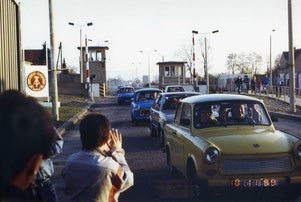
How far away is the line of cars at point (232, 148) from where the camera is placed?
5320 millimetres

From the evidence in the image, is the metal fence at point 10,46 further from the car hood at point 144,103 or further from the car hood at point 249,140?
the car hood at point 144,103

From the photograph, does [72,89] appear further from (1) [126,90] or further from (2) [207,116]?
(2) [207,116]

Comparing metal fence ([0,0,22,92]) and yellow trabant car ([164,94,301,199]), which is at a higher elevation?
metal fence ([0,0,22,92])

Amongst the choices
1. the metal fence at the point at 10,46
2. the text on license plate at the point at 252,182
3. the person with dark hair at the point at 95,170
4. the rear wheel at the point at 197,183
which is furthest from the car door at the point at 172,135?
the person with dark hair at the point at 95,170

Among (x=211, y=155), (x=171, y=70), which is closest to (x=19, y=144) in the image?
(x=211, y=155)

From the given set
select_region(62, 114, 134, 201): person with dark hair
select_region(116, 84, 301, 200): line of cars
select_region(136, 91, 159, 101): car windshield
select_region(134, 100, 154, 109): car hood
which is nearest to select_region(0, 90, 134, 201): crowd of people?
select_region(62, 114, 134, 201): person with dark hair

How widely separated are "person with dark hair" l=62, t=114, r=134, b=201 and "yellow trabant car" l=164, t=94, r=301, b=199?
9.13 feet

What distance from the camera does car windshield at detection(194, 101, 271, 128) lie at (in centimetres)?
662

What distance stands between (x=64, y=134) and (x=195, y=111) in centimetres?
901

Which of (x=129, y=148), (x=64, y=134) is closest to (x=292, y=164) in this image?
(x=129, y=148)

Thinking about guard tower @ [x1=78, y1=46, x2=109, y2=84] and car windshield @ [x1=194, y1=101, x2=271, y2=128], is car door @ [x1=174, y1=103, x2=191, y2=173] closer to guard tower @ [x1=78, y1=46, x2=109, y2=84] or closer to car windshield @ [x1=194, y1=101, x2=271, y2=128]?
car windshield @ [x1=194, y1=101, x2=271, y2=128]

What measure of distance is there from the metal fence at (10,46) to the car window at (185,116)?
2911mm

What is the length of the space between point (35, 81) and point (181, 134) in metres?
7.71

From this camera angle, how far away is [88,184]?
2674 mm
